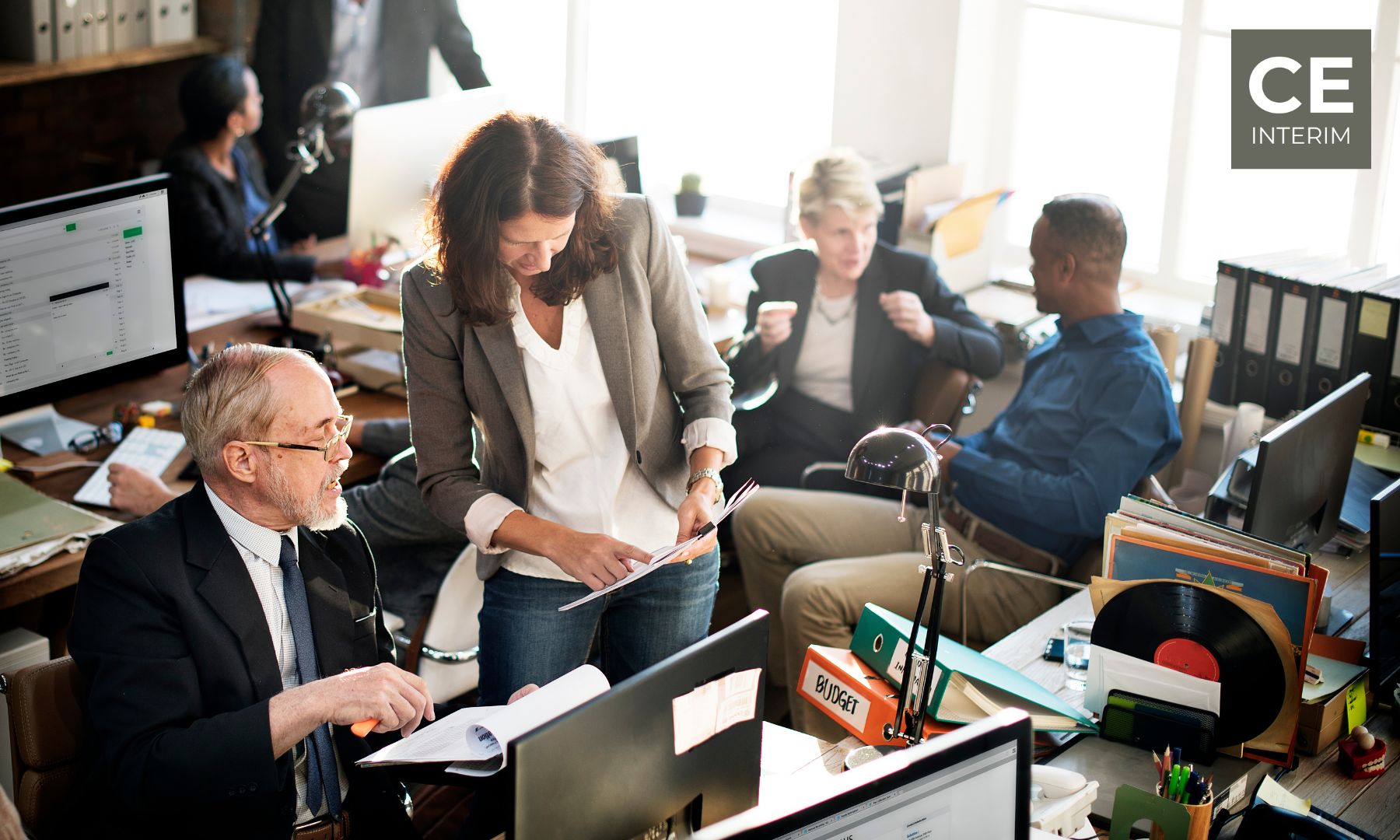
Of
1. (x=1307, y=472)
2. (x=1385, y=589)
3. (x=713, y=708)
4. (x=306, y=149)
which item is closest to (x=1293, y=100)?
(x=1307, y=472)

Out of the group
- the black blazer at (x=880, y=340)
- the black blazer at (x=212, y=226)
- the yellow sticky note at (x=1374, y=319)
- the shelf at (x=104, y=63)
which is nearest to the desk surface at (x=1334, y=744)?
the yellow sticky note at (x=1374, y=319)

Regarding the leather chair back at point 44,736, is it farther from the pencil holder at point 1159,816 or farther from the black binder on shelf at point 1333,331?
the black binder on shelf at point 1333,331

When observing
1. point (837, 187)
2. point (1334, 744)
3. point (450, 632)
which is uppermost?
point (837, 187)

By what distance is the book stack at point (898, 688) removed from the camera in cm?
202

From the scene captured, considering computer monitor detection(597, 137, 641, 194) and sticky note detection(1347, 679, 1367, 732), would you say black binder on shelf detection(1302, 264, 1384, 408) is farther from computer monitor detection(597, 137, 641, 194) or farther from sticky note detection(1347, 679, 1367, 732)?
computer monitor detection(597, 137, 641, 194)

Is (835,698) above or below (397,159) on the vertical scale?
below

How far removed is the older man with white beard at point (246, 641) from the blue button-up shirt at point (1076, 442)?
1.38m

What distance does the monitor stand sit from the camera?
9.98 feet

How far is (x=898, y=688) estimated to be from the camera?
6.73 feet

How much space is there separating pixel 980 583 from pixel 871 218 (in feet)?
3.25

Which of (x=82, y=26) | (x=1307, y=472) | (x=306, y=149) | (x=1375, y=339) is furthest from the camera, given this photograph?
(x=82, y=26)

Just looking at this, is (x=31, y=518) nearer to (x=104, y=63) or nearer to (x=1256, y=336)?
(x=1256, y=336)

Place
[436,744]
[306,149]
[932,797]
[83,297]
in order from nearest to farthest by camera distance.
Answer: [932,797] < [436,744] < [83,297] < [306,149]

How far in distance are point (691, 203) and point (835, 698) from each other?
3112 mm
